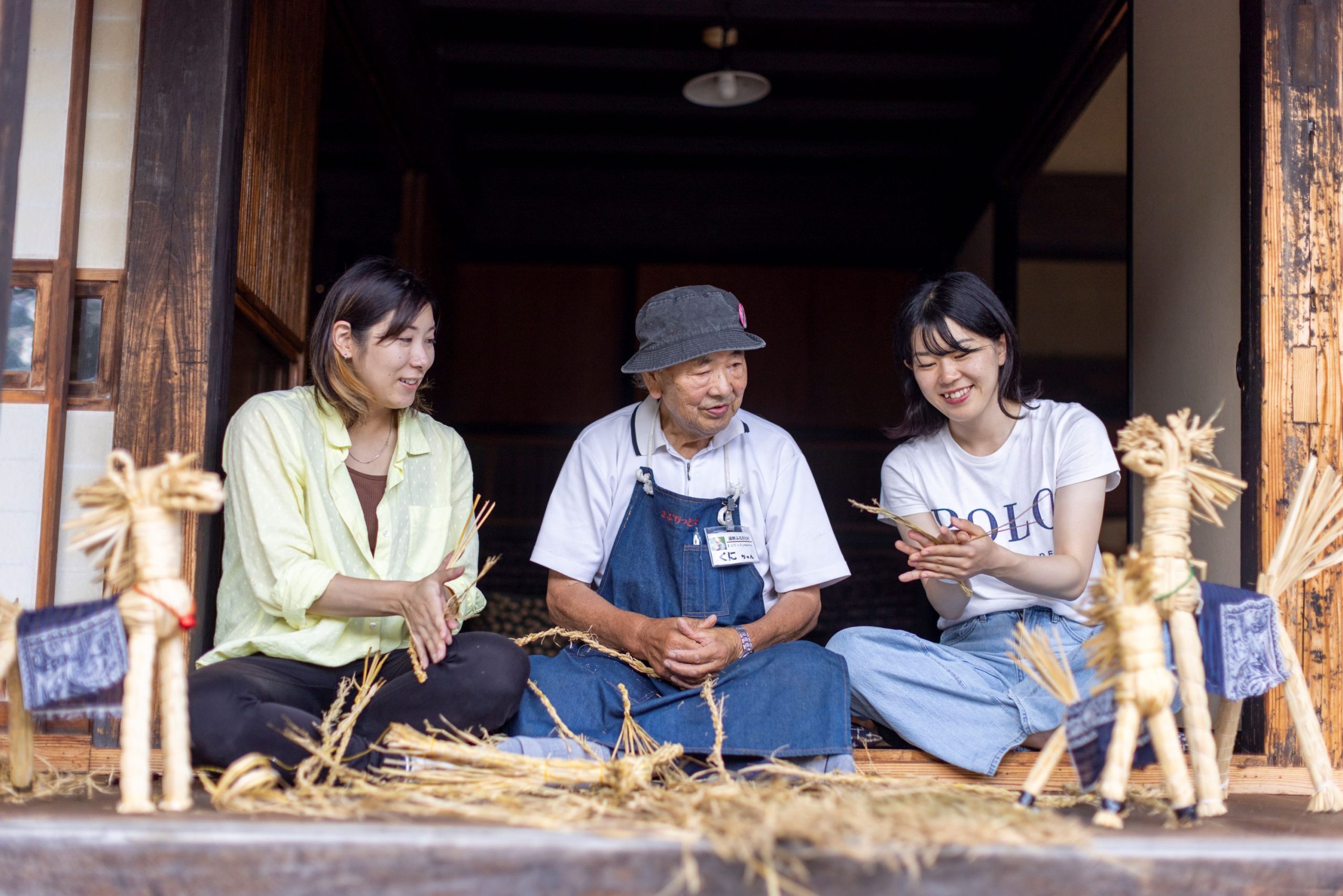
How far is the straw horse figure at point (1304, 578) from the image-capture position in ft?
6.89

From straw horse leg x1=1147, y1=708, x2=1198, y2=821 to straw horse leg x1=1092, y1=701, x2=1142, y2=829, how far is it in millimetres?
34

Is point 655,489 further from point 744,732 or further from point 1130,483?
point 1130,483

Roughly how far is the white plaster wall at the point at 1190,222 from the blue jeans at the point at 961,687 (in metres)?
0.78

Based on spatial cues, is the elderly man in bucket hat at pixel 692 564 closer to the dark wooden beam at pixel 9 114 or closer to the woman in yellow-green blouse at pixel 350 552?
the woman in yellow-green blouse at pixel 350 552

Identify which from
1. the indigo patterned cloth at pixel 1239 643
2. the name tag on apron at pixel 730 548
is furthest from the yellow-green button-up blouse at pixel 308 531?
the indigo patterned cloth at pixel 1239 643

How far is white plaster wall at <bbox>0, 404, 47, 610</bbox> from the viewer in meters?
2.49

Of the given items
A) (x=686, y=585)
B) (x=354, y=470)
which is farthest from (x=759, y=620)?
(x=354, y=470)

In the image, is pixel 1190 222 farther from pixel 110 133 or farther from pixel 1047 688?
pixel 110 133

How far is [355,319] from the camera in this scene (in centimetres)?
263

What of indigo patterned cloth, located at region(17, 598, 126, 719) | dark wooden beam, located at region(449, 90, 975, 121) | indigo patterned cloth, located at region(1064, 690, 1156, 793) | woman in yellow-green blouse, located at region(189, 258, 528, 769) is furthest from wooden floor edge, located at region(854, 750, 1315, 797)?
dark wooden beam, located at region(449, 90, 975, 121)

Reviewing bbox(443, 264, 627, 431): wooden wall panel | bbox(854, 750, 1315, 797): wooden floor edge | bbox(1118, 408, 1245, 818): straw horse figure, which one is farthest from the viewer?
bbox(443, 264, 627, 431): wooden wall panel

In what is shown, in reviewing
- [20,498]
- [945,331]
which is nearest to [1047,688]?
[945,331]

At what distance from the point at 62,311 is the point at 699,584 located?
1.59 metres

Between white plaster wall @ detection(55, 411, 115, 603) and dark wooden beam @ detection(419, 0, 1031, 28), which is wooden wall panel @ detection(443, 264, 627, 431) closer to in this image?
dark wooden beam @ detection(419, 0, 1031, 28)
